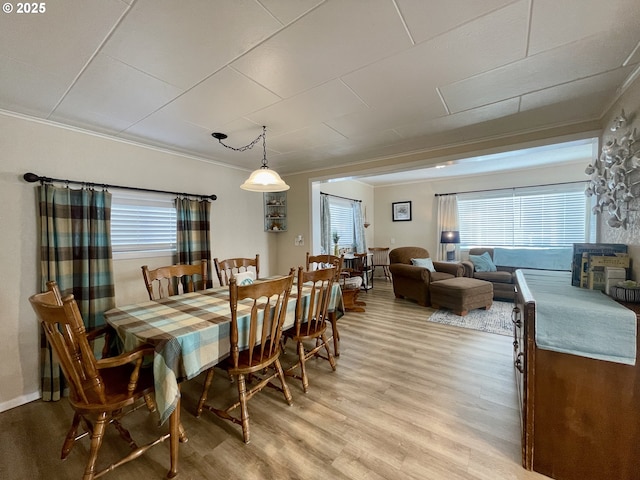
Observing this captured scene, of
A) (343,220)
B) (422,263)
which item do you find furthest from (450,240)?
(343,220)

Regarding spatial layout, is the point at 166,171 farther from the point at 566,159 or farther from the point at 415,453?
the point at 566,159

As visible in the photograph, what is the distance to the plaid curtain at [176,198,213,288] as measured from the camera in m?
2.99

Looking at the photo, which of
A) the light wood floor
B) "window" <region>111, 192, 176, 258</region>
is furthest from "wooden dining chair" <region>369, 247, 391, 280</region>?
"window" <region>111, 192, 176, 258</region>

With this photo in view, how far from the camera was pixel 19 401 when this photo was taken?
202 cm

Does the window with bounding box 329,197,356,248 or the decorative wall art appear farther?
the window with bounding box 329,197,356,248

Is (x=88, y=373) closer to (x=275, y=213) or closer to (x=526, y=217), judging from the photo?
(x=275, y=213)

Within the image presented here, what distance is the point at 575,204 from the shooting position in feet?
15.1

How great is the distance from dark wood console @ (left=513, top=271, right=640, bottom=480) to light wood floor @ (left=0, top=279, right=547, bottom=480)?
0.62 ft

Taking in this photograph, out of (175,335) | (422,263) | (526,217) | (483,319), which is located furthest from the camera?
(526,217)

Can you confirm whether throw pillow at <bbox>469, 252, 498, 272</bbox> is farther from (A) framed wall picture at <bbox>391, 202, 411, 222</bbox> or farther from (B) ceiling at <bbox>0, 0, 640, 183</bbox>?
(B) ceiling at <bbox>0, 0, 640, 183</bbox>

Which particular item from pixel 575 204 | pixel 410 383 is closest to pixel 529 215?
pixel 575 204

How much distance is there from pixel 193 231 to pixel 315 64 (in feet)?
7.84

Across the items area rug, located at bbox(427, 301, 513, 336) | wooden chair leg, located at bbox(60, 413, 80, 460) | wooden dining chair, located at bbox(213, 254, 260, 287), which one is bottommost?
area rug, located at bbox(427, 301, 513, 336)

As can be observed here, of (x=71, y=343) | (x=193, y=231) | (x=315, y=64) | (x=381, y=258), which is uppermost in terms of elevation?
(x=315, y=64)
